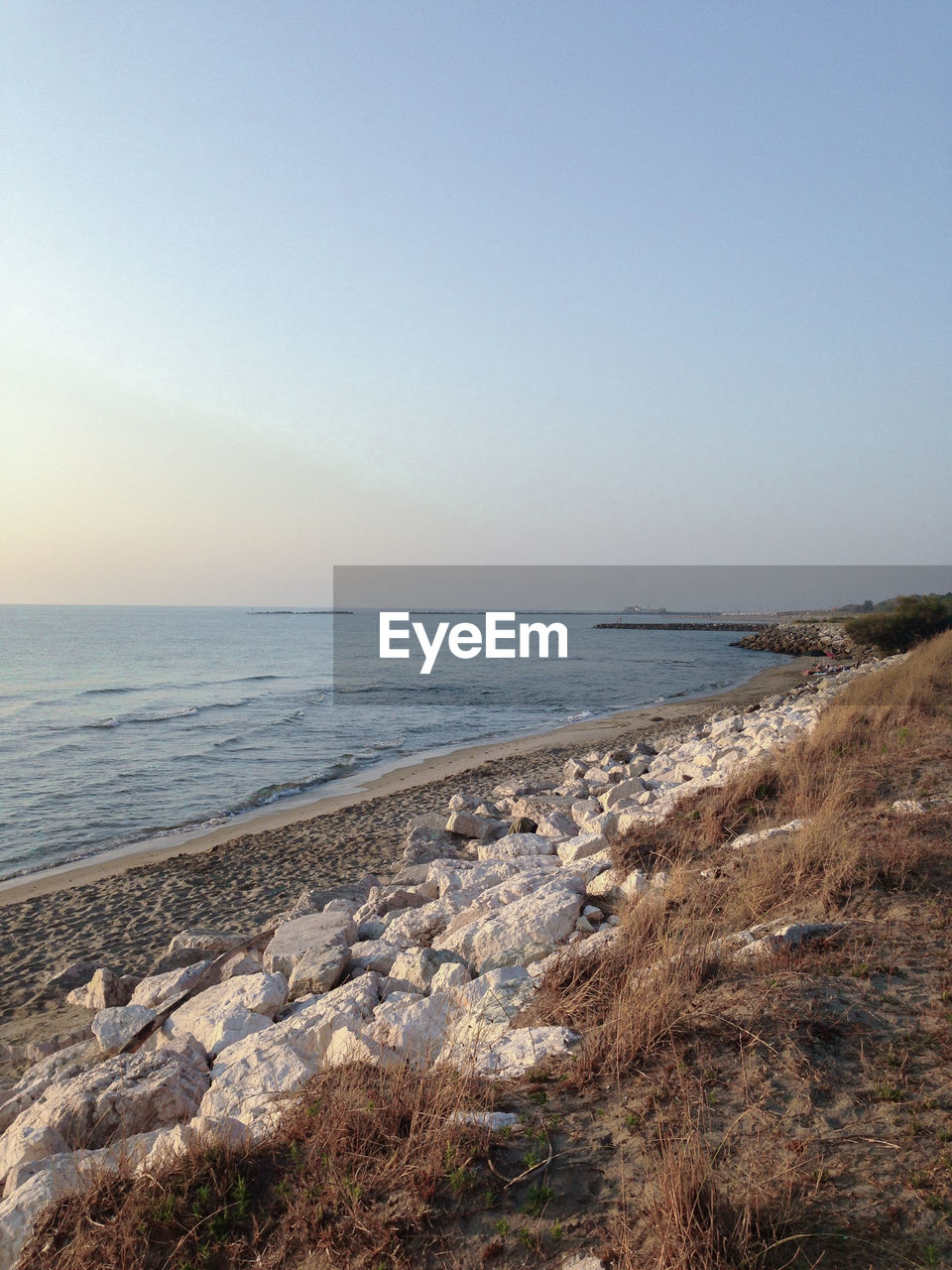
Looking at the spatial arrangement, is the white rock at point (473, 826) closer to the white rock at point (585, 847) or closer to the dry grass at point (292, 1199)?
the white rock at point (585, 847)

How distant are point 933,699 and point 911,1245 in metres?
10.7

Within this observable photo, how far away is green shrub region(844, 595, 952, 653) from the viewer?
117 feet

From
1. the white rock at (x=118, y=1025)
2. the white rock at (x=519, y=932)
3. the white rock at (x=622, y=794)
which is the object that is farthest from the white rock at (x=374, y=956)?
the white rock at (x=622, y=794)

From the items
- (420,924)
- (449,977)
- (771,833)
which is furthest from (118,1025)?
(771,833)

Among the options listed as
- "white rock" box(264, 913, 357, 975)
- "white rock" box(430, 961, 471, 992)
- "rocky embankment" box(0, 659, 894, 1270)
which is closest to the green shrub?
"rocky embankment" box(0, 659, 894, 1270)

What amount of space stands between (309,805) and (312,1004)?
10549 millimetres

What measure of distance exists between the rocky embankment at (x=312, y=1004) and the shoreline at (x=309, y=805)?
4099mm

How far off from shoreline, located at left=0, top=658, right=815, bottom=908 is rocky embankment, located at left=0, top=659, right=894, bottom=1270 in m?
4.10

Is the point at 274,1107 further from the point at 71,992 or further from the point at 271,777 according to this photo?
the point at 271,777

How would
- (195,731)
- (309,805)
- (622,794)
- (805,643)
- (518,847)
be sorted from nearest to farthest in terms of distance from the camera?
(518,847) → (622,794) → (309,805) → (195,731) → (805,643)

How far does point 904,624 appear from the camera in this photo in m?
37.0

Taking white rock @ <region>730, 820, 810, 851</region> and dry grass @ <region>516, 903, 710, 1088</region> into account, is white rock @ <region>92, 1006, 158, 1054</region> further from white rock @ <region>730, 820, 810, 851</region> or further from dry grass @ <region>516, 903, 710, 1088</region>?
white rock @ <region>730, 820, 810, 851</region>

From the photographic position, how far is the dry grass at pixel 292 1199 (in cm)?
258

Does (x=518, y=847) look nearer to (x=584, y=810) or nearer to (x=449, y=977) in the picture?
(x=584, y=810)
